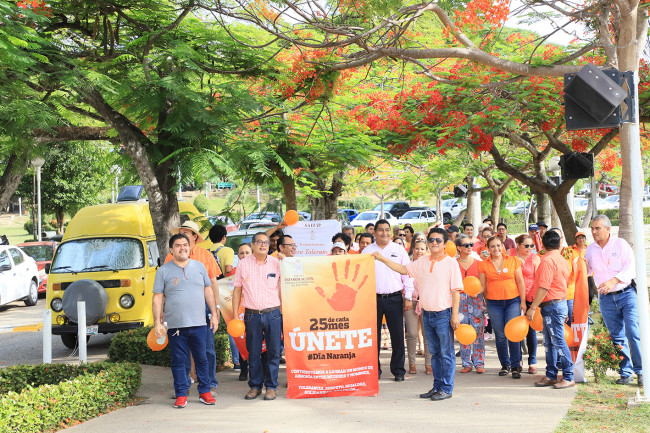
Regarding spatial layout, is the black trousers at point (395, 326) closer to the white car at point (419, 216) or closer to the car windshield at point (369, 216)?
the car windshield at point (369, 216)

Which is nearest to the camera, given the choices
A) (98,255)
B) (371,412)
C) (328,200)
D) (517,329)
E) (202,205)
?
(371,412)

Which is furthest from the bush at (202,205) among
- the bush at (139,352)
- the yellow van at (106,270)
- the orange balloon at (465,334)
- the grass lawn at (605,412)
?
the grass lawn at (605,412)

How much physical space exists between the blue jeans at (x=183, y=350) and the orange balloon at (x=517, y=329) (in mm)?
3513

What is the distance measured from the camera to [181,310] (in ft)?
26.0

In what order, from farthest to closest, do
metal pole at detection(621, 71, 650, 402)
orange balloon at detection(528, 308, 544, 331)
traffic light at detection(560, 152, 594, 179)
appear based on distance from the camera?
traffic light at detection(560, 152, 594, 179) → orange balloon at detection(528, 308, 544, 331) → metal pole at detection(621, 71, 650, 402)

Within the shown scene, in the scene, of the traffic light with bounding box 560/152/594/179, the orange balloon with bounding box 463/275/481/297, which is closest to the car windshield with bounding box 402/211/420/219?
the traffic light with bounding box 560/152/594/179

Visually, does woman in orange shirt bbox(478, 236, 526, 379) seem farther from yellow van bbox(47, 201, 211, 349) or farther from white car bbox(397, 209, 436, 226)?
white car bbox(397, 209, 436, 226)

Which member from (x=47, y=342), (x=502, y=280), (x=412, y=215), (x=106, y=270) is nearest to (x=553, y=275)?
(x=502, y=280)

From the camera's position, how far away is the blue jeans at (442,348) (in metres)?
7.97

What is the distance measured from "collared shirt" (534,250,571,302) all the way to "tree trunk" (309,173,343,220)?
11710 millimetres

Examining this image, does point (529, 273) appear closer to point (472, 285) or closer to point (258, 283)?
point (472, 285)

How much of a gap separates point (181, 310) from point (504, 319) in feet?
13.6

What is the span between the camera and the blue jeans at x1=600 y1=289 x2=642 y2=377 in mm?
8117

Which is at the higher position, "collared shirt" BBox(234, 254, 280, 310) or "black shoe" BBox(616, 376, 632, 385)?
"collared shirt" BBox(234, 254, 280, 310)
